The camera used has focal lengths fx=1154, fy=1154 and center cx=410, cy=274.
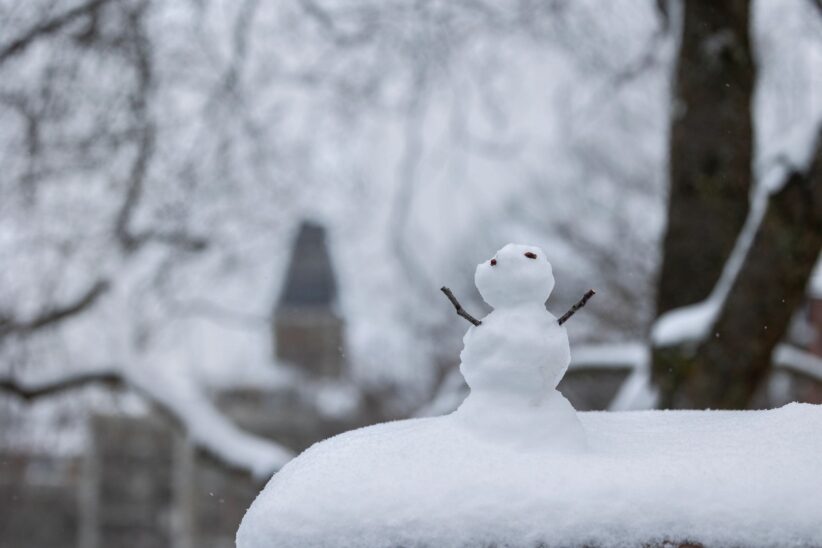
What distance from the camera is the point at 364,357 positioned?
91.9 ft

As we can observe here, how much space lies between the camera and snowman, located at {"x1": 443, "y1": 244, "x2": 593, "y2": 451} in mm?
2389

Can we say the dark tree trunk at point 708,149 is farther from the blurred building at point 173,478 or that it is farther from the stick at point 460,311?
the blurred building at point 173,478

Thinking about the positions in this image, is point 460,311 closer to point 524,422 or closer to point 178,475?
point 524,422

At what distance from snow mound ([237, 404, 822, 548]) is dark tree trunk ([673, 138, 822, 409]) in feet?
13.8

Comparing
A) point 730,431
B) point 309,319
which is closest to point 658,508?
point 730,431

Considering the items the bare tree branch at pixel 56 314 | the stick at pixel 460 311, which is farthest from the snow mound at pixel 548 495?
the bare tree branch at pixel 56 314

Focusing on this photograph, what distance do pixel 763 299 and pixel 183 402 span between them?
16.0ft

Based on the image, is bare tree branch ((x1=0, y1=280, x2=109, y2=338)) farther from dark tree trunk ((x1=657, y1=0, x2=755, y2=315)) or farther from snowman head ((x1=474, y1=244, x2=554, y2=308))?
snowman head ((x1=474, y1=244, x2=554, y2=308))

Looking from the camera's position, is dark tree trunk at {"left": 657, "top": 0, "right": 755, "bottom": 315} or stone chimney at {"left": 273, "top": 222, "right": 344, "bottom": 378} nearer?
dark tree trunk at {"left": 657, "top": 0, "right": 755, "bottom": 315}

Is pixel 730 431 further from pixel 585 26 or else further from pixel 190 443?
pixel 585 26

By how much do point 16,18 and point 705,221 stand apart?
5258 millimetres

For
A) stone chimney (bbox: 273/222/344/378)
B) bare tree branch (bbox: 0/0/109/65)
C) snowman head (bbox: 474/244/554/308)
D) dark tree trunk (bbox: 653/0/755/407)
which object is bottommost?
snowman head (bbox: 474/244/554/308)

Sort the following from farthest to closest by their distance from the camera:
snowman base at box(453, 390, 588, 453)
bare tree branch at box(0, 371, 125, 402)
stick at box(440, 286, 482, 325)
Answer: bare tree branch at box(0, 371, 125, 402) < stick at box(440, 286, 482, 325) < snowman base at box(453, 390, 588, 453)

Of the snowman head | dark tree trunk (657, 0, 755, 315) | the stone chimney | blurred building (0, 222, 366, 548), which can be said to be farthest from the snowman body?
blurred building (0, 222, 366, 548)
